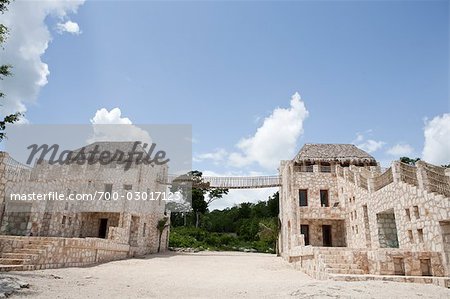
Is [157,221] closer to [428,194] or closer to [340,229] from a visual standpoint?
[340,229]

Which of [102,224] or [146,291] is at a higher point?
[102,224]

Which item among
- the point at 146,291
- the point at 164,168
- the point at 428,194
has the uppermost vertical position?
the point at 164,168

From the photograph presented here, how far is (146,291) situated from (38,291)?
212 cm

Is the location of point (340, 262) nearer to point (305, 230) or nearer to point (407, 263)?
point (407, 263)

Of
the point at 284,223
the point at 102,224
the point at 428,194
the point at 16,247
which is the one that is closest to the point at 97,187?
the point at 102,224

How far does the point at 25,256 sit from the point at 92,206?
10663mm

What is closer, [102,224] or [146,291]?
[146,291]

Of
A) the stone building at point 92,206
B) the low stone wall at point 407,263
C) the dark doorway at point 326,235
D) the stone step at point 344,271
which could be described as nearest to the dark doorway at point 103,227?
the stone building at point 92,206

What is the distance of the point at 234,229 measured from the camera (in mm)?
42219

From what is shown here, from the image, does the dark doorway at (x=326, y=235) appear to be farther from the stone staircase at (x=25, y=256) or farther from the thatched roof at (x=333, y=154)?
the stone staircase at (x=25, y=256)

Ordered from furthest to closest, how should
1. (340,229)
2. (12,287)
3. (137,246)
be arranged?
(340,229)
(137,246)
(12,287)

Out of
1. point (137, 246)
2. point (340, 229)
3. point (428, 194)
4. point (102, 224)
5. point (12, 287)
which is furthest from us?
point (102, 224)

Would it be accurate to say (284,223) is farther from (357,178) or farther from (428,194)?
(428,194)

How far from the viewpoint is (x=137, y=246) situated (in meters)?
18.7
